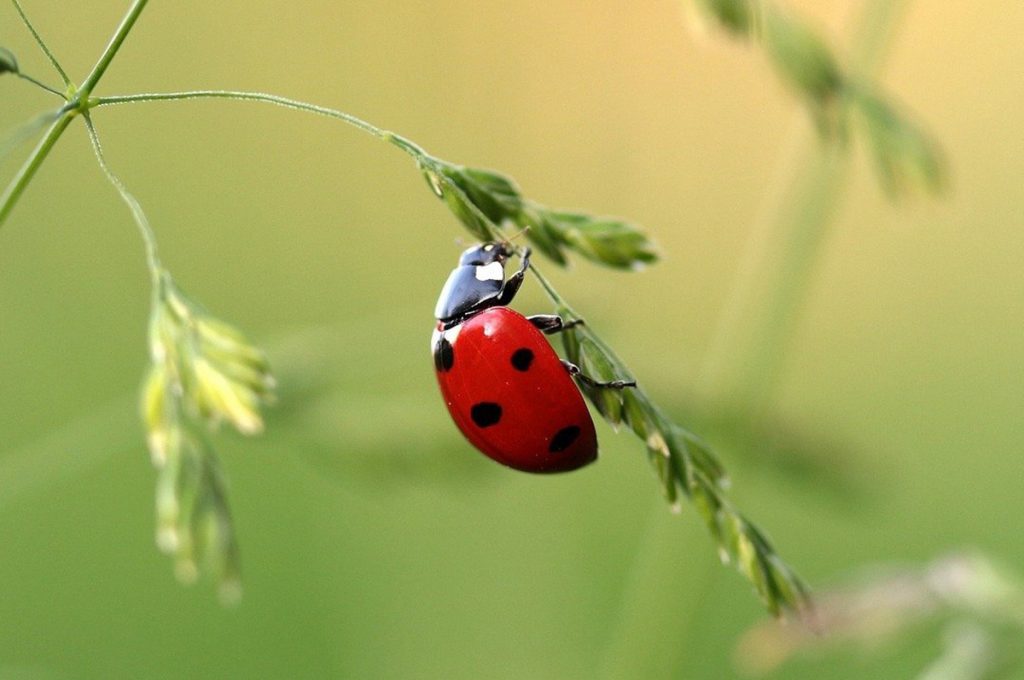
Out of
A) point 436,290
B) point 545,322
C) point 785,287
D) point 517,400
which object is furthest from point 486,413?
point 436,290

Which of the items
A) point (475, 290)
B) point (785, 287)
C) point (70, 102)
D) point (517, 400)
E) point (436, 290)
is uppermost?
point (436, 290)

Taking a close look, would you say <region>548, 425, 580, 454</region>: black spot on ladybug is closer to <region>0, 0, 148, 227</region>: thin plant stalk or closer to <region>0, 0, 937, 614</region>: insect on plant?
<region>0, 0, 937, 614</region>: insect on plant

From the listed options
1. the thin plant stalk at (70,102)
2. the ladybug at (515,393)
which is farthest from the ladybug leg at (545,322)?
the thin plant stalk at (70,102)

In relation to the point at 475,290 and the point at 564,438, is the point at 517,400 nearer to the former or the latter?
the point at 564,438

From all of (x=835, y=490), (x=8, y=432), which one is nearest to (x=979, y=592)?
(x=835, y=490)

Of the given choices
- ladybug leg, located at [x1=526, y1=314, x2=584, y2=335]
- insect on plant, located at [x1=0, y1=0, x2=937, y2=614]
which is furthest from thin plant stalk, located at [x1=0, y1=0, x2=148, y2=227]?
ladybug leg, located at [x1=526, y1=314, x2=584, y2=335]

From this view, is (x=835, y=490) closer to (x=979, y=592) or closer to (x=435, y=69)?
(x=979, y=592)
